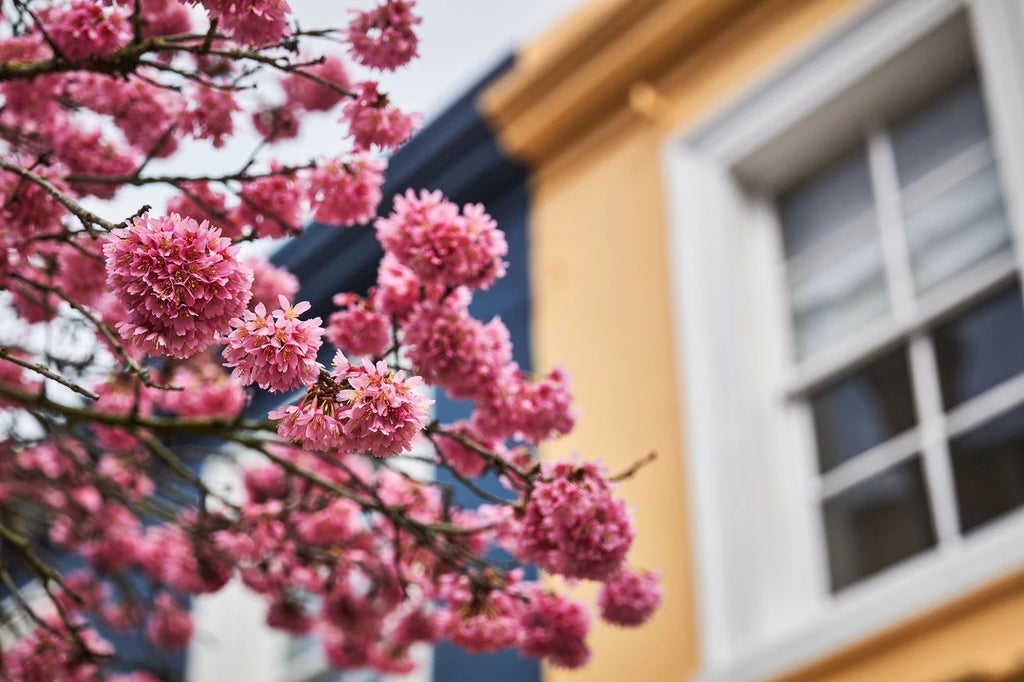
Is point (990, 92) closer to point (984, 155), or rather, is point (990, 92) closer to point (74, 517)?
point (984, 155)

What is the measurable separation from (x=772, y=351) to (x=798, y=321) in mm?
143

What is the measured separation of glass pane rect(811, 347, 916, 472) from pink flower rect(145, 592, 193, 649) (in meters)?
2.41

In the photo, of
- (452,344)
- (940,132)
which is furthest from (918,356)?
(452,344)

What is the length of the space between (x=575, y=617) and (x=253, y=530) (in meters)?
0.90

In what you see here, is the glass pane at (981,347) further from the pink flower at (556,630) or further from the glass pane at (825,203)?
the pink flower at (556,630)

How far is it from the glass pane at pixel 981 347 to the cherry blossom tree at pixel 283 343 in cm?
128

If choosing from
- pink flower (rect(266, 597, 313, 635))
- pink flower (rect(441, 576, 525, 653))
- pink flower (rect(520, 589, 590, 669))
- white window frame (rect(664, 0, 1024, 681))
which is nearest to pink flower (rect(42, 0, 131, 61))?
pink flower (rect(441, 576, 525, 653))

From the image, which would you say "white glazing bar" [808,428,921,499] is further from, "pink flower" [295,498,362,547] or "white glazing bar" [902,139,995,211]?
"pink flower" [295,498,362,547]

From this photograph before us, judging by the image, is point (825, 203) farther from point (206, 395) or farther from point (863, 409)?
point (206, 395)

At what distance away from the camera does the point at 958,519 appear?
358cm

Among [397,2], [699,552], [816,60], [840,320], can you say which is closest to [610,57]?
[816,60]

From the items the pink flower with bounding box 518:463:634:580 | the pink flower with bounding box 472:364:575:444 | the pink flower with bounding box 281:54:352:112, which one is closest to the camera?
the pink flower with bounding box 518:463:634:580

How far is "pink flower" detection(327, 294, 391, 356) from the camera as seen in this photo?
2883 millimetres

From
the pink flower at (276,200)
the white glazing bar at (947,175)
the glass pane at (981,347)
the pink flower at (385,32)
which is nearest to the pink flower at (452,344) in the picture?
the pink flower at (276,200)
